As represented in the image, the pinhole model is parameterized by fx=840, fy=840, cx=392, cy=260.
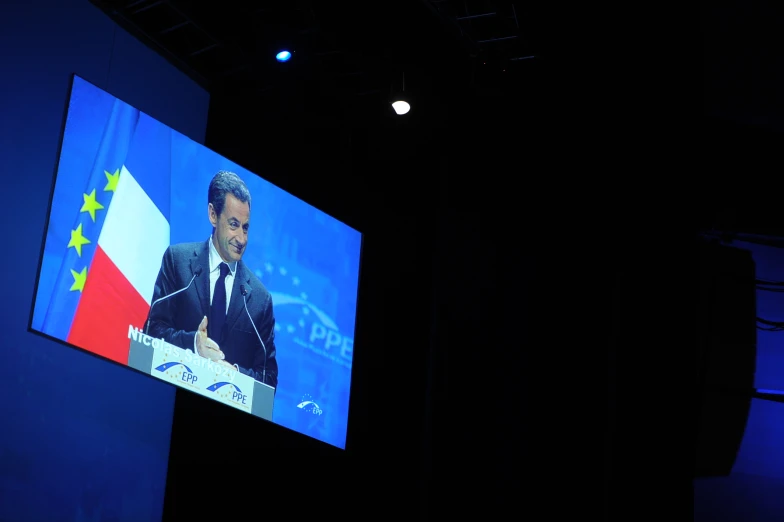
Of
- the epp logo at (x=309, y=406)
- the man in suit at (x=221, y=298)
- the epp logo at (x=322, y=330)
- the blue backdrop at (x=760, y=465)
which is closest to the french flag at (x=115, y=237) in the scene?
the man in suit at (x=221, y=298)

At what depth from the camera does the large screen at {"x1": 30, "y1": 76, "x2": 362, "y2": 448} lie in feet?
11.9

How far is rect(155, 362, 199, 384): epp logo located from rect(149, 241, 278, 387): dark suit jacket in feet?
0.34

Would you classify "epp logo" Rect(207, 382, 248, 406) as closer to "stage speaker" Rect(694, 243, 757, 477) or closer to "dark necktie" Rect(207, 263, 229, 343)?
"dark necktie" Rect(207, 263, 229, 343)

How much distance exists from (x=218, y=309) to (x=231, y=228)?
46 centimetres

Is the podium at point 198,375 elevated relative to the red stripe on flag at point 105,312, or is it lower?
lower

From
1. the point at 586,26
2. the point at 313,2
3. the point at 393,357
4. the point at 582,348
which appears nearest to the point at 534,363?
the point at 582,348

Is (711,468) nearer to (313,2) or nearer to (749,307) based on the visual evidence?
(749,307)

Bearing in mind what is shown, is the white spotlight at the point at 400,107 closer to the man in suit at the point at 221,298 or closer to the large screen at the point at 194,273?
the large screen at the point at 194,273

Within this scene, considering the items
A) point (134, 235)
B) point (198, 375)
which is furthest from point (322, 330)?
point (134, 235)

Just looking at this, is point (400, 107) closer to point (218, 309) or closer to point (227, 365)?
point (218, 309)

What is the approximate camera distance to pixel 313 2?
185 inches

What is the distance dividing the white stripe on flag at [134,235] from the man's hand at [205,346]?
0.33 meters

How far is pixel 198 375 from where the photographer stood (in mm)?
4043

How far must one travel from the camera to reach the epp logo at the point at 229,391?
4.12 metres
